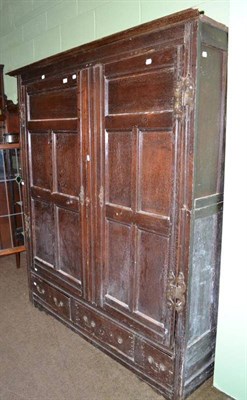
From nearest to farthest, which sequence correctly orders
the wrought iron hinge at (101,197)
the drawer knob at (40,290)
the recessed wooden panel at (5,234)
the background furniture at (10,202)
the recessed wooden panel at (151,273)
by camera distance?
1. the recessed wooden panel at (151,273)
2. the wrought iron hinge at (101,197)
3. the drawer knob at (40,290)
4. the background furniture at (10,202)
5. the recessed wooden panel at (5,234)

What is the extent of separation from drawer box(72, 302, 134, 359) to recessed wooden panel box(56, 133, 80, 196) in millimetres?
785

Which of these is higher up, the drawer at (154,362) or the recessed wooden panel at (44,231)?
the recessed wooden panel at (44,231)

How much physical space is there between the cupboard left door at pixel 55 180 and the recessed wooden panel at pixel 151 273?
1.58ft

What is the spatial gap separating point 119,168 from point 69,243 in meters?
0.71

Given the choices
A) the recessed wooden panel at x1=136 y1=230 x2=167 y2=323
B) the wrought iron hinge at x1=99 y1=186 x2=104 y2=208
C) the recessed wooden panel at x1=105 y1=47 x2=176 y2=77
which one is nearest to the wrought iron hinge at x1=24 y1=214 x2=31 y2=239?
the wrought iron hinge at x1=99 y1=186 x2=104 y2=208

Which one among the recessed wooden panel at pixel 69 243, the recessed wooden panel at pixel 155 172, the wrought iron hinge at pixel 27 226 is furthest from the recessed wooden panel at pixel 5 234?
the recessed wooden panel at pixel 155 172

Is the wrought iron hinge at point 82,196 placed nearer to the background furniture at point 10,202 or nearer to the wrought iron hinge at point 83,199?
the wrought iron hinge at point 83,199

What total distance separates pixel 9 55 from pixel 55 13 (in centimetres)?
105

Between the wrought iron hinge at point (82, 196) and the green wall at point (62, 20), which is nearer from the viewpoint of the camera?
the wrought iron hinge at point (82, 196)

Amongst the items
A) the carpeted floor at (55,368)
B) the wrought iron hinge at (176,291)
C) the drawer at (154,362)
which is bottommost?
the carpeted floor at (55,368)

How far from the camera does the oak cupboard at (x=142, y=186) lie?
1451 millimetres

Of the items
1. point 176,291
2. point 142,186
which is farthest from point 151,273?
point 142,186

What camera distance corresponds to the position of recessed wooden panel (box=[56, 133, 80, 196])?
78.6 inches

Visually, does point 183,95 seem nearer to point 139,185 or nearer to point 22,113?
point 139,185
